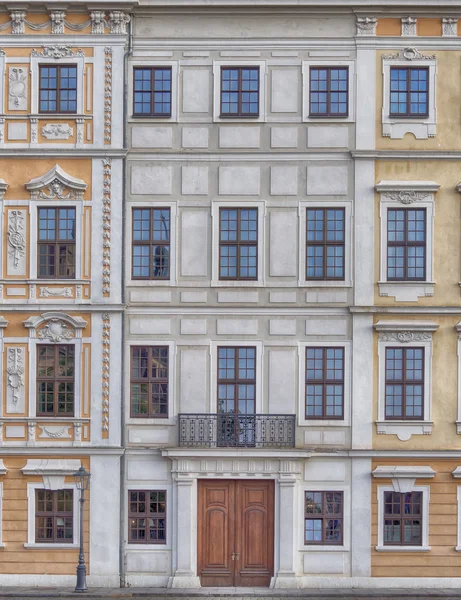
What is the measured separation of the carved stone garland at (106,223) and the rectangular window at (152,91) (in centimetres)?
176

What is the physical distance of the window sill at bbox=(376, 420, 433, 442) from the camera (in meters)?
29.1

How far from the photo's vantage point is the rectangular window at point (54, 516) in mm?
29094

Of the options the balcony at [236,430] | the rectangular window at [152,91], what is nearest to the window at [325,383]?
the balcony at [236,430]

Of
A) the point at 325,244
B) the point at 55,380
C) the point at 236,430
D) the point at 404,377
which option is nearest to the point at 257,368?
the point at 236,430

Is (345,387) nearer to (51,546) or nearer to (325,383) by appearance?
(325,383)

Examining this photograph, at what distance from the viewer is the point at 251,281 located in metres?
29.5

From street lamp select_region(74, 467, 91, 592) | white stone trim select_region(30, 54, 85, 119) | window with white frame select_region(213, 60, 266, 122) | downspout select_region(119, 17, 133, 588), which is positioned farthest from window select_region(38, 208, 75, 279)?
street lamp select_region(74, 467, 91, 592)

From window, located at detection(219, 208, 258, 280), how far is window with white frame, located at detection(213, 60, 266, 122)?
2.70m

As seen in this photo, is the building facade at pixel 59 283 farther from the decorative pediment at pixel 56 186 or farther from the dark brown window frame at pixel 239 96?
the dark brown window frame at pixel 239 96

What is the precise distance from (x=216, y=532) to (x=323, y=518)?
2.85 metres

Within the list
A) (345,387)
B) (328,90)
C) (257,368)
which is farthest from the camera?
(328,90)

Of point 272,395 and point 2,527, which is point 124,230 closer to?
point 272,395

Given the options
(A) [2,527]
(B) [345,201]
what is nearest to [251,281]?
(B) [345,201]

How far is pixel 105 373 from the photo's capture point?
29297 millimetres
